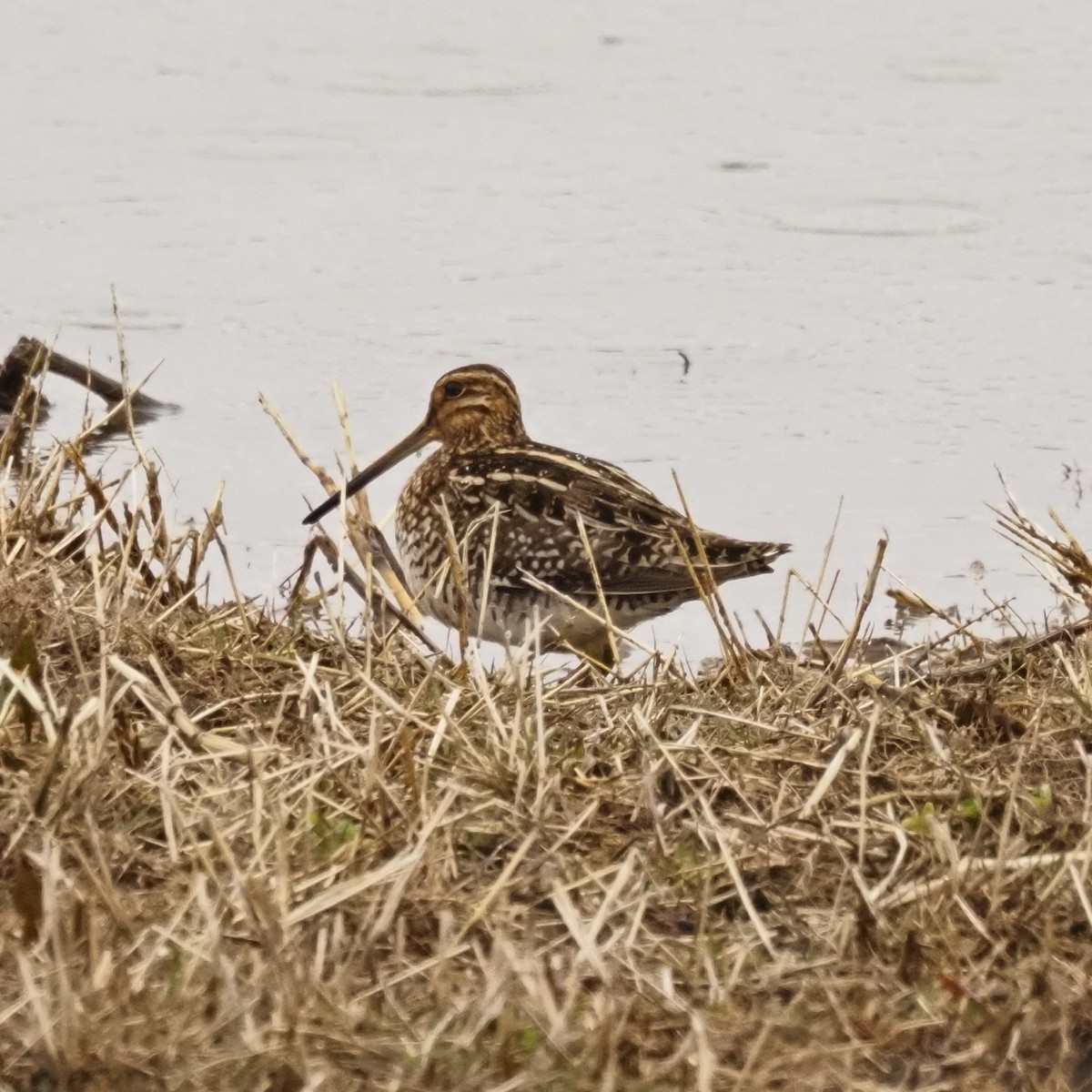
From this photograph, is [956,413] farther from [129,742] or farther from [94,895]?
[94,895]

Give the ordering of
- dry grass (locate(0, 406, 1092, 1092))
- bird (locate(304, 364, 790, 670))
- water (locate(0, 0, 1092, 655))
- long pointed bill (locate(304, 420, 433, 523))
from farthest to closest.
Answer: water (locate(0, 0, 1092, 655))
long pointed bill (locate(304, 420, 433, 523))
bird (locate(304, 364, 790, 670))
dry grass (locate(0, 406, 1092, 1092))

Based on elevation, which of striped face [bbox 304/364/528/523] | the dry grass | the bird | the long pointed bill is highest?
striped face [bbox 304/364/528/523]

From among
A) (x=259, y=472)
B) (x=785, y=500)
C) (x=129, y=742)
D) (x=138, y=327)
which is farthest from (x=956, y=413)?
(x=129, y=742)

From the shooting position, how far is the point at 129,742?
11.6ft

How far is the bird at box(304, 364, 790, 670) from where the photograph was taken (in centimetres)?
517

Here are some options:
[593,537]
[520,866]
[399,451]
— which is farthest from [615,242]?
[520,866]

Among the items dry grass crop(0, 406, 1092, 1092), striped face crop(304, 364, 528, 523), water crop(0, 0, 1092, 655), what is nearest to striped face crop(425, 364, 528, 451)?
striped face crop(304, 364, 528, 523)

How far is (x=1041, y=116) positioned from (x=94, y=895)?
6.39m

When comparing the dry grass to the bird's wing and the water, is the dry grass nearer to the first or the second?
the bird's wing

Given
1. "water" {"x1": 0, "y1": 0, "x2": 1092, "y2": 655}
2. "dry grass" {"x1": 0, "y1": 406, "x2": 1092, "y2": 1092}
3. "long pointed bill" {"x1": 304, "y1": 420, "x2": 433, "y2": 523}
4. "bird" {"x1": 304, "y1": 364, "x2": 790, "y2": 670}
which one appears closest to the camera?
"dry grass" {"x1": 0, "y1": 406, "x2": 1092, "y2": 1092}

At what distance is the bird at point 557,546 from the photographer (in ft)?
17.0

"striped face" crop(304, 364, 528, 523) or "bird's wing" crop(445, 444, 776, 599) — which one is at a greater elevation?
"striped face" crop(304, 364, 528, 523)

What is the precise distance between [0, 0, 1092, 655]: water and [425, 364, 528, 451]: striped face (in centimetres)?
42

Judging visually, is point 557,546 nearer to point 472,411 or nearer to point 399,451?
point 472,411
